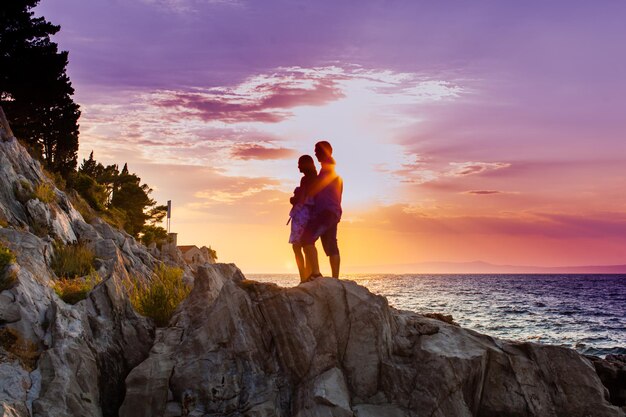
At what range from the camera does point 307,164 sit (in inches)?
502

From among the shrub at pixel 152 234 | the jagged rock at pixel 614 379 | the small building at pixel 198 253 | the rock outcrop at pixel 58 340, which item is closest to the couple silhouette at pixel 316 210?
the rock outcrop at pixel 58 340

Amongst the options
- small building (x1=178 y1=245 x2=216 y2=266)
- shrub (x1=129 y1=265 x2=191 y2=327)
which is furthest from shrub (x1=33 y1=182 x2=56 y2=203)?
small building (x1=178 y1=245 x2=216 y2=266)

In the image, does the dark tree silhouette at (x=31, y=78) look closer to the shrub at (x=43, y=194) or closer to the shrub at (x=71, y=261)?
the shrub at (x=43, y=194)

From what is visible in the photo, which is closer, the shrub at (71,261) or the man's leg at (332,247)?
the man's leg at (332,247)

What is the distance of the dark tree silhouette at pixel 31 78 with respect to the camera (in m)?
33.0

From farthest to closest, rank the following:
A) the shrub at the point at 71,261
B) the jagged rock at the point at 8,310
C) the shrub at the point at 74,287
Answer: the shrub at the point at 71,261 → the shrub at the point at 74,287 → the jagged rock at the point at 8,310

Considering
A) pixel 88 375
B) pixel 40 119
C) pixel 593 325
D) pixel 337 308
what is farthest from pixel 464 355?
pixel 593 325

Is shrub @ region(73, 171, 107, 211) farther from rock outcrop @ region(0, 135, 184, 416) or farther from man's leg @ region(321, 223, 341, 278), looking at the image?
man's leg @ region(321, 223, 341, 278)

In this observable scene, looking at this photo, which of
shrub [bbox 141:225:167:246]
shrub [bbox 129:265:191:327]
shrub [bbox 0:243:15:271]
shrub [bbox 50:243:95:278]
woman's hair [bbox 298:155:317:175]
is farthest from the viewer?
shrub [bbox 141:225:167:246]

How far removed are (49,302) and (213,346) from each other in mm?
3287

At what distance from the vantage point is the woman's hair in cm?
1274

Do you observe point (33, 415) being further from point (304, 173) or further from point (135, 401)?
point (304, 173)

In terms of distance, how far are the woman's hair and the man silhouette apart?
0.58ft

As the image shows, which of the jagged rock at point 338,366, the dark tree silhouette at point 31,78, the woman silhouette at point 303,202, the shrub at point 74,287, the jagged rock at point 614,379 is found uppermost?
the dark tree silhouette at point 31,78
